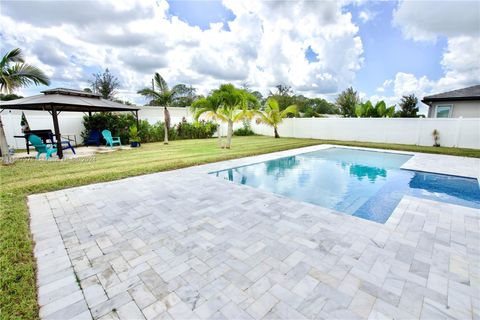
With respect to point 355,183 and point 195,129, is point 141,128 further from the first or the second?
point 355,183

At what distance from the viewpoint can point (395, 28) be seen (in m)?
11.2

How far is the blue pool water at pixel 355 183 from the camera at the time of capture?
541 cm

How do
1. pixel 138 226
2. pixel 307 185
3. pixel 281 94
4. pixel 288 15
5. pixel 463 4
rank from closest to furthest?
pixel 138 226, pixel 307 185, pixel 463 4, pixel 288 15, pixel 281 94

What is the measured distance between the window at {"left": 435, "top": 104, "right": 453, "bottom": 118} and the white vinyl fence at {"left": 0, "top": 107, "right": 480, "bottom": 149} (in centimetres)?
403

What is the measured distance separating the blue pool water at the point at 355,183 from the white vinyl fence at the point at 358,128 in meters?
4.82

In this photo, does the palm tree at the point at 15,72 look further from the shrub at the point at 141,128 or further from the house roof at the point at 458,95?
the house roof at the point at 458,95

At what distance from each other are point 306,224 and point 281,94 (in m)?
35.1

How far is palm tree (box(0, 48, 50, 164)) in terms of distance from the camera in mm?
7639

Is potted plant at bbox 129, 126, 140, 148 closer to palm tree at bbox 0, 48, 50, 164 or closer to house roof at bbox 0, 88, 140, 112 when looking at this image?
house roof at bbox 0, 88, 140, 112

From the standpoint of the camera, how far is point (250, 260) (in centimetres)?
280

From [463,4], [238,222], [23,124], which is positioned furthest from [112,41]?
[463,4]

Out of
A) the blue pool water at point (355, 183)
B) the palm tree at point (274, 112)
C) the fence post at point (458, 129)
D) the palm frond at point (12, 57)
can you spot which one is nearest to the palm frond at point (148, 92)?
the palm frond at point (12, 57)

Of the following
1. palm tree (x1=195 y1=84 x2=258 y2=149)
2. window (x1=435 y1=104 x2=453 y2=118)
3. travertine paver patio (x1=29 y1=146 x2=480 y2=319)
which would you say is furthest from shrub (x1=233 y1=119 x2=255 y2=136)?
travertine paver patio (x1=29 y1=146 x2=480 y2=319)

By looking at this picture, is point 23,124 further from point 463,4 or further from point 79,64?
point 463,4
